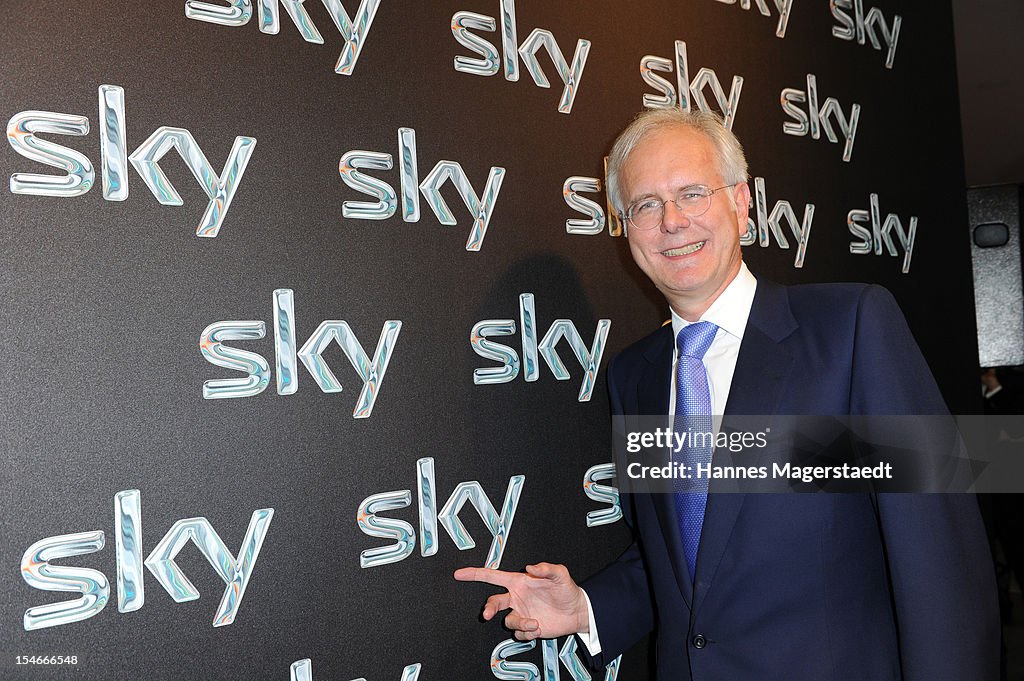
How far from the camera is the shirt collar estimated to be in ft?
5.15

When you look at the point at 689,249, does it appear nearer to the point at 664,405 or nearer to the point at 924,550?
the point at 664,405

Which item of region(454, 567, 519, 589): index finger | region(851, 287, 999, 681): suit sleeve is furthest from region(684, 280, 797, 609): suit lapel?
region(454, 567, 519, 589): index finger

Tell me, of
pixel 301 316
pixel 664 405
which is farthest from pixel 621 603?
pixel 301 316

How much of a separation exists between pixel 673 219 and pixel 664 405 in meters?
0.37

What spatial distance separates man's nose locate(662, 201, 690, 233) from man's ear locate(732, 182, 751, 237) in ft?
0.41

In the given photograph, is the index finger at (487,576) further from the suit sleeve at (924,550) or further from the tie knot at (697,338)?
the suit sleeve at (924,550)

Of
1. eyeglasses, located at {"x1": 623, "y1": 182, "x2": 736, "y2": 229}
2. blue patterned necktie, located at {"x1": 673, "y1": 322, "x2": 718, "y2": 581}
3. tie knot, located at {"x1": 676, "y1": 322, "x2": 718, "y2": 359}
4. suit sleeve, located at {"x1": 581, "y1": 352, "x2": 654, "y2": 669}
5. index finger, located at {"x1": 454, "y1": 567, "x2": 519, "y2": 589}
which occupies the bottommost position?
suit sleeve, located at {"x1": 581, "y1": 352, "x2": 654, "y2": 669}

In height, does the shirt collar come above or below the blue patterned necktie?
above

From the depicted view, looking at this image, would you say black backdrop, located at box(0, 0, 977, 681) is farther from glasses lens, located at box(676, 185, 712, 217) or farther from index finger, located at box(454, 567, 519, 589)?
glasses lens, located at box(676, 185, 712, 217)

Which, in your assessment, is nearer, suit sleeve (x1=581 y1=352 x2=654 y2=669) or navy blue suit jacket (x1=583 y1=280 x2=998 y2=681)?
navy blue suit jacket (x1=583 y1=280 x2=998 y2=681)

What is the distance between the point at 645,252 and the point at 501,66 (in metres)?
0.60

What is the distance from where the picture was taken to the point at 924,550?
1353mm

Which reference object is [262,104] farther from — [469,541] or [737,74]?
[737,74]

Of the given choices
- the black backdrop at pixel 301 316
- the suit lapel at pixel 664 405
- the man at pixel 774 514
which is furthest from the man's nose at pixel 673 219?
the black backdrop at pixel 301 316
